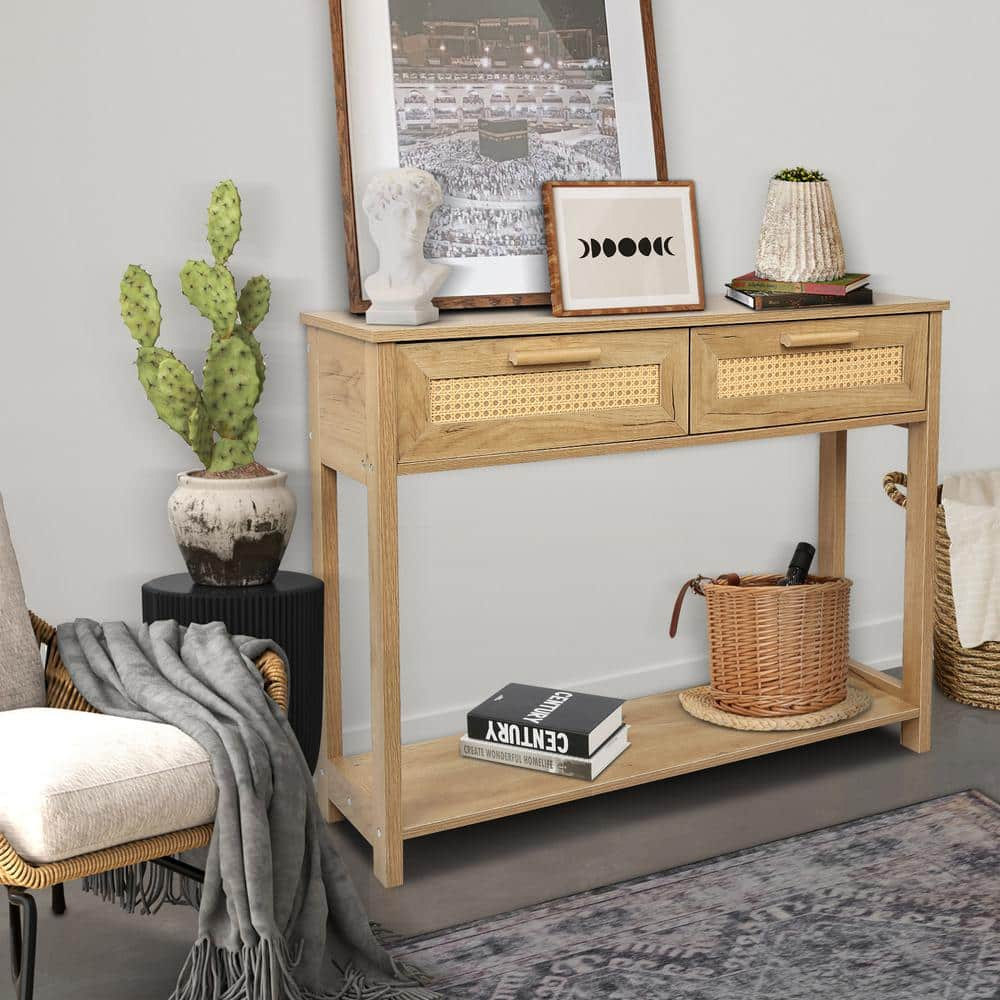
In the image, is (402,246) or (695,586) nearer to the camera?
(402,246)

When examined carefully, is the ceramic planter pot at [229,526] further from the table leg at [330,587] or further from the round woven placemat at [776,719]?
the round woven placemat at [776,719]

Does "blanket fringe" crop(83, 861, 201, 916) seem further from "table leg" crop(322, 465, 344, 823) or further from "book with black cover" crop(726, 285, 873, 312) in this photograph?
"book with black cover" crop(726, 285, 873, 312)

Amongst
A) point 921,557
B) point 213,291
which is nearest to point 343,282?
point 213,291

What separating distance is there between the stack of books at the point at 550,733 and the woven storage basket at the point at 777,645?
0.32m

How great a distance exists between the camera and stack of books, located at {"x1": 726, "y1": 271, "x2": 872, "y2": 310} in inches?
102

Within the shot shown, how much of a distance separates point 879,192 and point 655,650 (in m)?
1.30

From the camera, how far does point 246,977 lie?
174 centimetres

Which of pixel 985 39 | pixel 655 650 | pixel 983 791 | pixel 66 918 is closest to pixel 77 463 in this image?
pixel 66 918

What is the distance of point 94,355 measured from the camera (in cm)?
243

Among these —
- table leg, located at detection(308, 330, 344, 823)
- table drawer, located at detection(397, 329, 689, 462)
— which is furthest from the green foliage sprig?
table leg, located at detection(308, 330, 344, 823)

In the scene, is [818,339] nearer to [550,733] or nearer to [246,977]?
[550,733]

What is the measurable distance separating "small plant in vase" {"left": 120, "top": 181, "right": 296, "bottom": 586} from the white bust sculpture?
25cm

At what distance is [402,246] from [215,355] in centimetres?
39

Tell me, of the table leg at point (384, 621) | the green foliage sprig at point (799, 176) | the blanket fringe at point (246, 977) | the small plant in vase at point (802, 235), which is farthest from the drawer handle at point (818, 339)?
the blanket fringe at point (246, 977)
